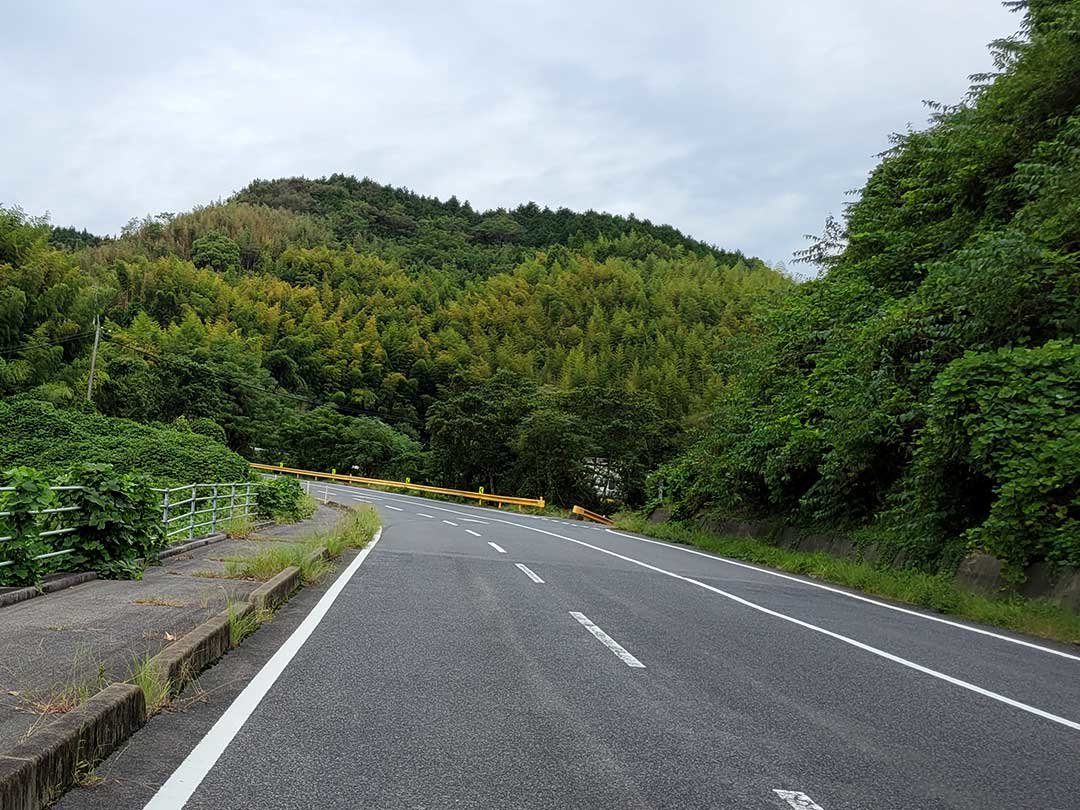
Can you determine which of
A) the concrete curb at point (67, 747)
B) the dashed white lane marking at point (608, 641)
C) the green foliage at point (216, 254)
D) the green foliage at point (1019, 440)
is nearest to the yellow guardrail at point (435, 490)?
the green foliage at point (1019, 440)

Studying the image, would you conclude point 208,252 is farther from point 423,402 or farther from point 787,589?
point 787,589

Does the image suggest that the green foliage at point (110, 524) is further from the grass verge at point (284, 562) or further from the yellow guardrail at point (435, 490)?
the yellow guardrail at point (435, 490)

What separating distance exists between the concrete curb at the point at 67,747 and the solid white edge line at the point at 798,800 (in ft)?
9.74

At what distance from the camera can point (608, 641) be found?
22.7 ft

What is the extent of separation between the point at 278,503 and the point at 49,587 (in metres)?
14.4

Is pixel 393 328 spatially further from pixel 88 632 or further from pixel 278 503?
pixel 88 632

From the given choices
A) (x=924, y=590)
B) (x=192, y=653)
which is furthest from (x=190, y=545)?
(x=924, y=590)

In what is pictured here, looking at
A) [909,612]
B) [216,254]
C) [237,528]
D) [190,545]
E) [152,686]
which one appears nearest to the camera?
[152,686]

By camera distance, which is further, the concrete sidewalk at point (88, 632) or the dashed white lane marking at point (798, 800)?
the concrete sidewalk at point (88, 632)

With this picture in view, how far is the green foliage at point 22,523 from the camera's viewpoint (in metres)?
7.56

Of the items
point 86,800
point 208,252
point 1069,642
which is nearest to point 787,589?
point 1069,642

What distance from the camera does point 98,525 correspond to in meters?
8.96

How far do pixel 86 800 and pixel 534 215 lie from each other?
139579 millimetres

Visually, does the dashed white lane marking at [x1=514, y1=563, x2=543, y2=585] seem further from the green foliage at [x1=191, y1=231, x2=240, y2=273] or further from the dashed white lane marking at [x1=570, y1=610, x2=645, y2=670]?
the green foliage at [x1=191, y1=231, x2=240, y2=273]
